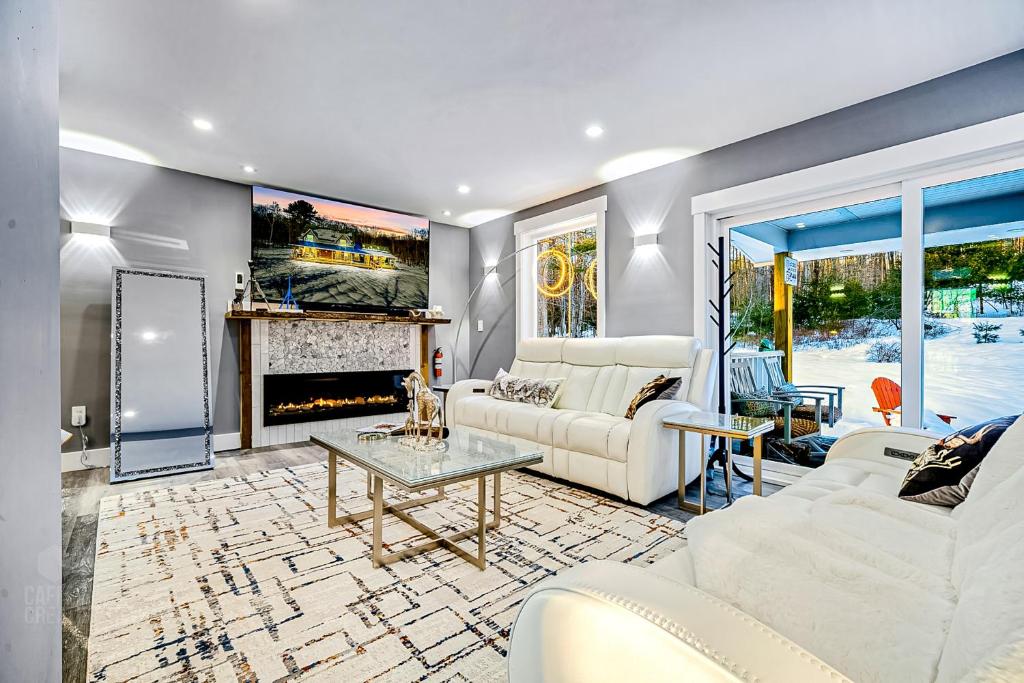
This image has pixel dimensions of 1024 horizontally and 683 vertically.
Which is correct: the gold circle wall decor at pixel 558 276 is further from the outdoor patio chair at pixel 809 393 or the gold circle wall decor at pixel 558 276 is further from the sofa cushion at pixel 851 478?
the sofa cushion at pixel 851 478

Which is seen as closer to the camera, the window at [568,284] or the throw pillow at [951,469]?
the throw pillow at [951,469]

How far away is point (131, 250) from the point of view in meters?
4.12

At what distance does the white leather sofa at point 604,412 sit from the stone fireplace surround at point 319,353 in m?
1.36

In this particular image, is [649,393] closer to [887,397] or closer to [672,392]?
[672,392]

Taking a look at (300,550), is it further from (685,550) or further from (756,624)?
(756,624)

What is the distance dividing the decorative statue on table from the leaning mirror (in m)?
2.34

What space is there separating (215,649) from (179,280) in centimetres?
366

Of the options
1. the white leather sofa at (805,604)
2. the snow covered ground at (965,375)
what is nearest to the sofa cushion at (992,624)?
the white leather sofa at (805,604)

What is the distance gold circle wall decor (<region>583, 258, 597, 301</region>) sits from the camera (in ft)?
15.9

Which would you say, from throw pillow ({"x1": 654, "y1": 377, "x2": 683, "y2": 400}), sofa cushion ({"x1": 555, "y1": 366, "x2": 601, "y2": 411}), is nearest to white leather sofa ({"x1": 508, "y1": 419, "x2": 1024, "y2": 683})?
throw pillow ({"x1": 654, "y1": 377, "x2": 683, "y2": 400})

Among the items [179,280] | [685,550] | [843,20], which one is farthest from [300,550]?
[843,20]

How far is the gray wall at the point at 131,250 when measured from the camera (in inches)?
152

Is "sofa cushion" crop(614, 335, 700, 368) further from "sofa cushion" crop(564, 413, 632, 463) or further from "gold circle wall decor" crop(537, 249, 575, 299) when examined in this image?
"gold circle wall decor" crop(537, 249, 575, 299)

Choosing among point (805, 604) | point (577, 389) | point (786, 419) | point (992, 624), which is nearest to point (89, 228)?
point (577, 389)
